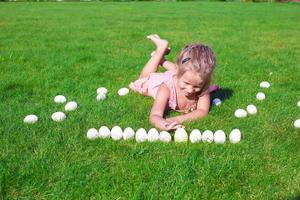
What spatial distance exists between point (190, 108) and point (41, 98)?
1762 mm

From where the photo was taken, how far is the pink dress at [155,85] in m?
4.97

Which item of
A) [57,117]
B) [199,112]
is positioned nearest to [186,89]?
[199,112]

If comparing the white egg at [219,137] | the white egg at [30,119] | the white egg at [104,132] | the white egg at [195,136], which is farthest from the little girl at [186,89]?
the white egg at [30,119]

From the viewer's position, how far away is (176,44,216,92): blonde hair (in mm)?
4492

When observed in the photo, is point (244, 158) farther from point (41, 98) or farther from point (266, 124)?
point (41, 98)

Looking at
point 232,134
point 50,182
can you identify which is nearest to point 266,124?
point 232,134

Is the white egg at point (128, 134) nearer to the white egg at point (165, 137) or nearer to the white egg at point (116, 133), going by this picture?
the white egg at point (116, 133)

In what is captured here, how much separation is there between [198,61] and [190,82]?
0.75ft

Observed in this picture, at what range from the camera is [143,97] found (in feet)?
18.0

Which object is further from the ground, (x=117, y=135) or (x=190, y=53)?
(x=190, y=53)

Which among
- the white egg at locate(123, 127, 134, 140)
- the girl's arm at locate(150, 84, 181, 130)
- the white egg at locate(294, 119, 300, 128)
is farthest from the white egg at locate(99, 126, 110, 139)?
the white egg at locate(294, 119, 300, 128)

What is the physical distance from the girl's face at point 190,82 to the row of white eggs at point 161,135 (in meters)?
0.74

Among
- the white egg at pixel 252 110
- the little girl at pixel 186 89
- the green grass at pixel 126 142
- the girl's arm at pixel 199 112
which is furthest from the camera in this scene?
the white egg at pixel 252 110

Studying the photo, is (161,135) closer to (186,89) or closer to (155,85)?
(186,89)
